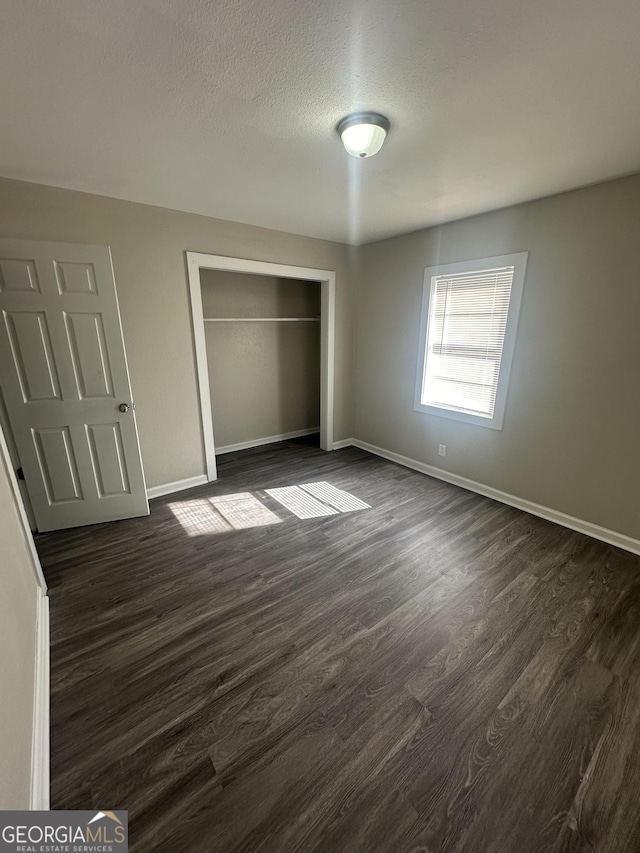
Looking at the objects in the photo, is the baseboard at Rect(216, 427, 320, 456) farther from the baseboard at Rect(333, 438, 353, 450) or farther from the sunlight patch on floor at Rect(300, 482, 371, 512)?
the sunlight patch on floor at Rect(300, 482, 371, 512)

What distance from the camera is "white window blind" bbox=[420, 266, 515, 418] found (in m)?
2.93

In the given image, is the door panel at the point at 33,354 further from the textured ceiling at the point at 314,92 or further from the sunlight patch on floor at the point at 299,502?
the sunlight patch on floor at the point at 299,502

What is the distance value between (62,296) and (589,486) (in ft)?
13.7

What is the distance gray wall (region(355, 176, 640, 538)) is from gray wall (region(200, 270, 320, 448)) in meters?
1.76

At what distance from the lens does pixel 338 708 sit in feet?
4.70

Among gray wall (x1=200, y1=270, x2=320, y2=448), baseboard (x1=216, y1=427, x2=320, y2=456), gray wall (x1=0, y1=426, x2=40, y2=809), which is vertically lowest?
baseboard (x1=216, y1=427, x2=320, y2=456)

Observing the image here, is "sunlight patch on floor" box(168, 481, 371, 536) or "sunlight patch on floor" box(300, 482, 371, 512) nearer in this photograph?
"sunlight patch on floor" box(168, 481, 371, 536)

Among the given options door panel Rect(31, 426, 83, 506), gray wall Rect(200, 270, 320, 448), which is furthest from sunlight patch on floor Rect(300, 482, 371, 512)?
door panel Rect(31, 426, 83, 506)

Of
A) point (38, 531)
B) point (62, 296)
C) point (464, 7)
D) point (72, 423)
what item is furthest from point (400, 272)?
point (38, 531)

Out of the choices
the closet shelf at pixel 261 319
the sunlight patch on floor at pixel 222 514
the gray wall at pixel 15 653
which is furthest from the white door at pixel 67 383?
the closet shelf at pixel 261 319

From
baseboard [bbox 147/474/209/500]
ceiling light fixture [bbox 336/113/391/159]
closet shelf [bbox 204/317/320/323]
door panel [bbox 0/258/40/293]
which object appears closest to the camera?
ceiling light fixture [bbox 336/113/391/159]

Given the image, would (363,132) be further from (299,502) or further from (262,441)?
(262,441)

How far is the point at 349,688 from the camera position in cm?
151

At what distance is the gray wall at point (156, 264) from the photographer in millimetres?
2354
